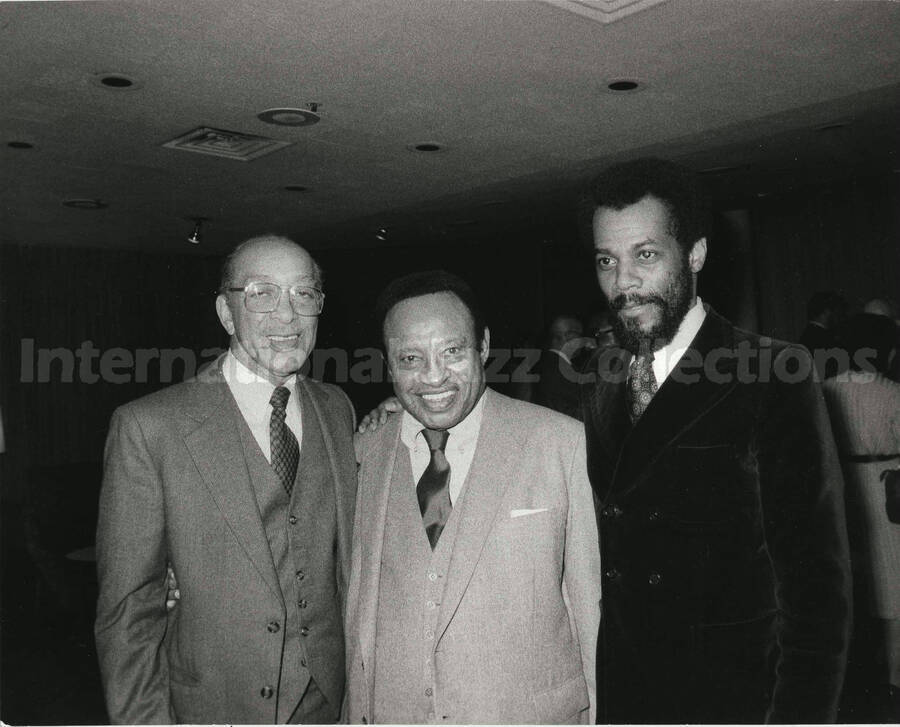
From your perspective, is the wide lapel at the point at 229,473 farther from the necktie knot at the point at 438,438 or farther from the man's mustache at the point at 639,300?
the man's mustache at the point at 639,300

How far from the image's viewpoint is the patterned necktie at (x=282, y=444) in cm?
202

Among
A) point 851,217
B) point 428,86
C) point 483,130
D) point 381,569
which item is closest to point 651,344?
point 381,569

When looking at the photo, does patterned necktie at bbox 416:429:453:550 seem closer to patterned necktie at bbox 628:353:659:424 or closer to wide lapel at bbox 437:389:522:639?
wide lapel at bbox 437:389:522:639

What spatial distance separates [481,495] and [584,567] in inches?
12.7

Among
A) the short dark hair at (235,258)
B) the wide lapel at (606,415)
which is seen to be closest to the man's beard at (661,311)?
the wide lapel at (606,415)

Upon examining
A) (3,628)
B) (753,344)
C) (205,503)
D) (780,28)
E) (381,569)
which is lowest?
(3,628)

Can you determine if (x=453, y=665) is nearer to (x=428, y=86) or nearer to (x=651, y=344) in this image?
(x=651, y=344)

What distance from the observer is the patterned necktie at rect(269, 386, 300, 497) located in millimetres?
2018

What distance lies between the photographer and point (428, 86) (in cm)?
484

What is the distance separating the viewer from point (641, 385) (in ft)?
6.37

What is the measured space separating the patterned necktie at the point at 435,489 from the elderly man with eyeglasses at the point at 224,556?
239mm

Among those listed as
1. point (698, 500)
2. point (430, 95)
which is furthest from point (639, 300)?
point (430, 95)

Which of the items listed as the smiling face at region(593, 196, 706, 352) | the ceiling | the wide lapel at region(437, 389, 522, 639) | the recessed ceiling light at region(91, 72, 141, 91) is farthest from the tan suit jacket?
the recessed ceiling light at region(91, 72, 141, 91)

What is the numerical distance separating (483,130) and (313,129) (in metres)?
1.27
